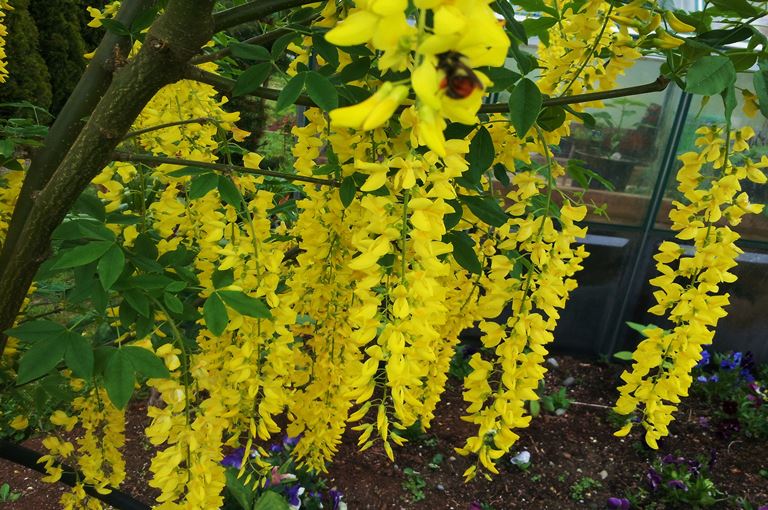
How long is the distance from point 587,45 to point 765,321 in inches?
155

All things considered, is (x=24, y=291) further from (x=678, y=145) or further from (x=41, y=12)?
(x=41, y=12)

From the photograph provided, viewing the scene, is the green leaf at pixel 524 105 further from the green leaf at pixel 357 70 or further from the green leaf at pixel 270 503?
the green leaf at pixel 270 503

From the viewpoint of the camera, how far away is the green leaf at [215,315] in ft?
2.85

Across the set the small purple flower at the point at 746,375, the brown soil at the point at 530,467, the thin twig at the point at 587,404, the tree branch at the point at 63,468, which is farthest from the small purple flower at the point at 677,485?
the tree branch at the point at 63,468

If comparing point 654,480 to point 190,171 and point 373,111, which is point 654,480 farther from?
point 373,111

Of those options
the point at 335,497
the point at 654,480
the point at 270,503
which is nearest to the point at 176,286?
the point at 270,503

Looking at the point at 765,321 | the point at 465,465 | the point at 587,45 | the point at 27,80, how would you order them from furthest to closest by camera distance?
the point at 27,80, the point at 765,321, the point at 465,465, the point at 587,45

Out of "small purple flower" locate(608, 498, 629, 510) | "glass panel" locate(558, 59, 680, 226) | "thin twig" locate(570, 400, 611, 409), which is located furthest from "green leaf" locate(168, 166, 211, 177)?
"thin twig" locate(570, 400, 611, 409)

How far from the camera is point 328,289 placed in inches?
52.9

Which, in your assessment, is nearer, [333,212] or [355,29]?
[355,29]

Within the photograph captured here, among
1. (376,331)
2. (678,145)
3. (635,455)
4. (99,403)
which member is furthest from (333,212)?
(678,145)

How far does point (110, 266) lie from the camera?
845 millimetres

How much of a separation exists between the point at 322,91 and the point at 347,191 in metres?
0.20

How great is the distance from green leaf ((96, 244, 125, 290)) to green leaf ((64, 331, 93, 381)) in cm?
13
